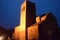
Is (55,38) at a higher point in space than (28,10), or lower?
lower

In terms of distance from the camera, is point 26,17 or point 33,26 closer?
point 33,26

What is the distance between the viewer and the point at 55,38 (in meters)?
22.6

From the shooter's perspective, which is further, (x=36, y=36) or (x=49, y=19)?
(x=49, y=19)

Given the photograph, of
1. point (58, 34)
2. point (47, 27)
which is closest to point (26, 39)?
point (47, 27)

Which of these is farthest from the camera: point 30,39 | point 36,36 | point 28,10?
point 28,10

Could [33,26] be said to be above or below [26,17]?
below

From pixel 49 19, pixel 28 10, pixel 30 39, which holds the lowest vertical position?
pixel 30 39

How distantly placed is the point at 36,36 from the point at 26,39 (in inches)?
122

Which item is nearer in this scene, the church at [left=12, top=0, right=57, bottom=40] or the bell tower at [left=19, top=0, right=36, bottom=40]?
the church at [left=12, top=0, right=57, bottom=40]

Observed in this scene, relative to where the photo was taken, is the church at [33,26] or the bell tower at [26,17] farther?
the bell tower at [26,17]

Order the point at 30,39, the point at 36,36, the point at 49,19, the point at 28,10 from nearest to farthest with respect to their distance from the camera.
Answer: the point at 36,36 → the point at 30,39 → the point at 49,19 → the point at 28,10

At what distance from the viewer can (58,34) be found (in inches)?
925

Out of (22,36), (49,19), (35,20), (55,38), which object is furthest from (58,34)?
(22,36)

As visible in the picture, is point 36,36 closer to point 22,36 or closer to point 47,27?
point 47,27
